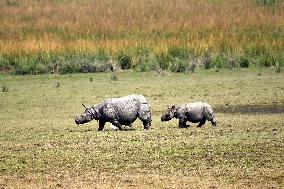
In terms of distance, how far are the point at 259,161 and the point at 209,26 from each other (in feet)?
58.9

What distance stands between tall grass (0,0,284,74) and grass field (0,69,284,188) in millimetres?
4092

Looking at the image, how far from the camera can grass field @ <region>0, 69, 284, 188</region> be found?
941 centimetres

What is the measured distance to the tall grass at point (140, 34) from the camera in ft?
77.9

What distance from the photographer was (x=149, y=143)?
37.8 feet

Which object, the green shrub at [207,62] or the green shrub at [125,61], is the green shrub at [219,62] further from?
the green shrub at [125,61]

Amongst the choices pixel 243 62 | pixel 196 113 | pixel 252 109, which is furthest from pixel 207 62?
pixel 196 113

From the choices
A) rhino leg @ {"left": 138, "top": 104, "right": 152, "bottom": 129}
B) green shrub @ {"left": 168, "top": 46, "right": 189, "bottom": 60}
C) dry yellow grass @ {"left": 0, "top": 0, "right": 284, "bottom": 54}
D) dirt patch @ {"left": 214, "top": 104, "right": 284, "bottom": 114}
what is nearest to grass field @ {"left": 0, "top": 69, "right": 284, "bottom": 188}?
dirt patch @ {"left": 214, "top": 104, "right": 284, "bottom": 114}

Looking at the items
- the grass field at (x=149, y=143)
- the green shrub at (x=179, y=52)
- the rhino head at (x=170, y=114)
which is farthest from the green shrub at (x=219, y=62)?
the rhino head at (x=170, y=114)

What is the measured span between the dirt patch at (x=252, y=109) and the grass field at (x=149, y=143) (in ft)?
0.06

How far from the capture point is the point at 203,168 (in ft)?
32.1

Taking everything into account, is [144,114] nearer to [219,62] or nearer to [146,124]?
[146,124]

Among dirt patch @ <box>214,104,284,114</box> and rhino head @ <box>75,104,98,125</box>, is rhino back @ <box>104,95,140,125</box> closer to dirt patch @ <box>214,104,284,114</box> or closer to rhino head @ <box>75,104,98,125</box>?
rhino head @ <box>75,104,98,125</box>

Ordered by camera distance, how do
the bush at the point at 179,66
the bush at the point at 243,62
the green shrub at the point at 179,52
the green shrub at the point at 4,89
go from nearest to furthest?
the green shrub at the point at 4,89, the bush at the point at 179,66, the bush at the point at 243,62, the green shrub at the point at 179,52

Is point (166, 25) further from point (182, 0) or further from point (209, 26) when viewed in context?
point (182, 0)
